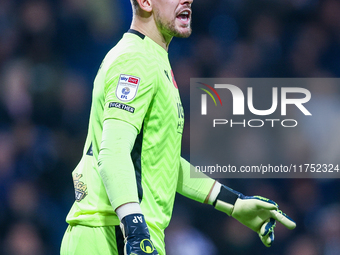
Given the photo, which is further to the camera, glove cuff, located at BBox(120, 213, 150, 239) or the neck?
the neck

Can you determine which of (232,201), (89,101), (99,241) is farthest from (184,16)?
(89,101)

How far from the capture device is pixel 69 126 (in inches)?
137

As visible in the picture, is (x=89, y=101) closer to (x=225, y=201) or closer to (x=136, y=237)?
(x=225, y=201)

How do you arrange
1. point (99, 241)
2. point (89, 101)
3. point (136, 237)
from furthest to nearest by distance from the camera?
point (89, 101) → point (99, 241) → point (136, 237)

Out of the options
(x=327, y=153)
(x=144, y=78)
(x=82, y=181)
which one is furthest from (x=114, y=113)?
(x=327, y=153)

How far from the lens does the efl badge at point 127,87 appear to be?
1.39 metres

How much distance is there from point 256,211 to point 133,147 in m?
0.82

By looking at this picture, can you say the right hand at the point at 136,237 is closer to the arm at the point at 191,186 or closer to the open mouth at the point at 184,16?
the arm at the point at 191,186

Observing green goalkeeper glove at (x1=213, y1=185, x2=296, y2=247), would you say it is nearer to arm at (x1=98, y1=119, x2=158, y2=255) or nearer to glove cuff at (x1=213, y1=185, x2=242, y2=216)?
glove cuff at (x1=213, y1=185, x2=242, y2=216)

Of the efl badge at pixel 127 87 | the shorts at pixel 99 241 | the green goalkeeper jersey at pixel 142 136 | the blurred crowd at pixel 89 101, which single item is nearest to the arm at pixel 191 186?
the green goalkeeper jersey at pixel 142 136

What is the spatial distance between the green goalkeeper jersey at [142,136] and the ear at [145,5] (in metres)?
0.19

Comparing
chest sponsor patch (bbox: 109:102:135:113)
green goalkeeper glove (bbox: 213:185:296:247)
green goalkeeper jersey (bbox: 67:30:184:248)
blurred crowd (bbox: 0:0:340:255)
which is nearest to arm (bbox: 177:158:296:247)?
green goalkeeper glove (bbox: 213:185:296:247)

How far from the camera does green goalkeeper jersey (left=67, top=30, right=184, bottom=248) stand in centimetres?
145

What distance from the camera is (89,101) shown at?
3.53 meters
